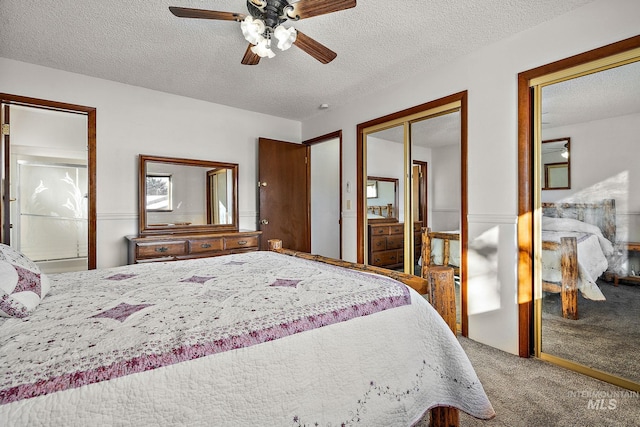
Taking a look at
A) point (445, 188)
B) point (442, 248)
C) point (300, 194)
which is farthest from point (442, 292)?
point (300, 194)

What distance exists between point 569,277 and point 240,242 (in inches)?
128

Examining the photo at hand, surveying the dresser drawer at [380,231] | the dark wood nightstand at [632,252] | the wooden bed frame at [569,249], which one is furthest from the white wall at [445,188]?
the dark wood nightstand at [632,252]

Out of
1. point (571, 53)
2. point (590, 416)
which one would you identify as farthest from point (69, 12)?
point (590, 416)

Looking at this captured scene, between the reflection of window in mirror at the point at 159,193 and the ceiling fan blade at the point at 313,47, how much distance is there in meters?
2.46

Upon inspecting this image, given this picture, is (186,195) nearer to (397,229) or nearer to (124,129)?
(124,129)

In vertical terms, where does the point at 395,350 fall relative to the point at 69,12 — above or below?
below

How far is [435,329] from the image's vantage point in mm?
1351

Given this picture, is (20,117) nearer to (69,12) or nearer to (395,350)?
(69,12)

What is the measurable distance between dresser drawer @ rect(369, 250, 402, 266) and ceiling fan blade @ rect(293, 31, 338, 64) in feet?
7.83

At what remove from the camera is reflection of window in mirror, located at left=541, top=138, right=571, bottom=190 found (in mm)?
2301

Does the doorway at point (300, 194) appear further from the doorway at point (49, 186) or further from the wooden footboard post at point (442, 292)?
the wooden footboard post at point (442, 292)

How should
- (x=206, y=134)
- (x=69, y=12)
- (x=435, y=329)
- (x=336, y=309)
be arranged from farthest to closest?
1. (x=206, y=134)
2. (x=69, y=12)
3. (x=435, y=329)
4. (x=336, y=309)

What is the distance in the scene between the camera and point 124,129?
3.47 m

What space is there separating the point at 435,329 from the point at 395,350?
0.24m
